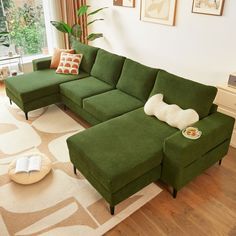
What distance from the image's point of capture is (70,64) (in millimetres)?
3938

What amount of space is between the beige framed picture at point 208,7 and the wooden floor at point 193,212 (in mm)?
1930

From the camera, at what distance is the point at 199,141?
2152 mm

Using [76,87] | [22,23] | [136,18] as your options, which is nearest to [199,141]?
[76,87]

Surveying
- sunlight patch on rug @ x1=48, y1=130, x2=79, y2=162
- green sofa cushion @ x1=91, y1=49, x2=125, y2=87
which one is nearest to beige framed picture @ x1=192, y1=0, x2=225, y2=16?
green sofa cushion @ x1=91, y1=49, x2=125, y2=87

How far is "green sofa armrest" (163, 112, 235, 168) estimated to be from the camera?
210 centimetres

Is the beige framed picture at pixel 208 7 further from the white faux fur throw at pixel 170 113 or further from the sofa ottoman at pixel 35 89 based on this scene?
the sofa ottoman at pixel 35 89

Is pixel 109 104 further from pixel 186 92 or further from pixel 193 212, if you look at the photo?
pixel 193 212

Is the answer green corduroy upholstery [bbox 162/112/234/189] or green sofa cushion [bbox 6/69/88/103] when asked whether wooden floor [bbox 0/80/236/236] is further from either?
green sofa cushion [bbox 6/69/88/103]

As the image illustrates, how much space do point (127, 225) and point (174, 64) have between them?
255 cm

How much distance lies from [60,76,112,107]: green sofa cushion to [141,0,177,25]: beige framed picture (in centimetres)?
126

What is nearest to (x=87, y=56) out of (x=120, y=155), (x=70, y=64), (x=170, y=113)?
(x=70, y=64)

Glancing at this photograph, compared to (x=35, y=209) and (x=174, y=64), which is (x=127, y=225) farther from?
(x=174, y=64)

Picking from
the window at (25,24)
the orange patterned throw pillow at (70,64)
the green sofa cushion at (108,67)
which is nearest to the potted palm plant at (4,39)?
the window at (25,24)

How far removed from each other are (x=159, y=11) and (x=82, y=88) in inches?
63.8
